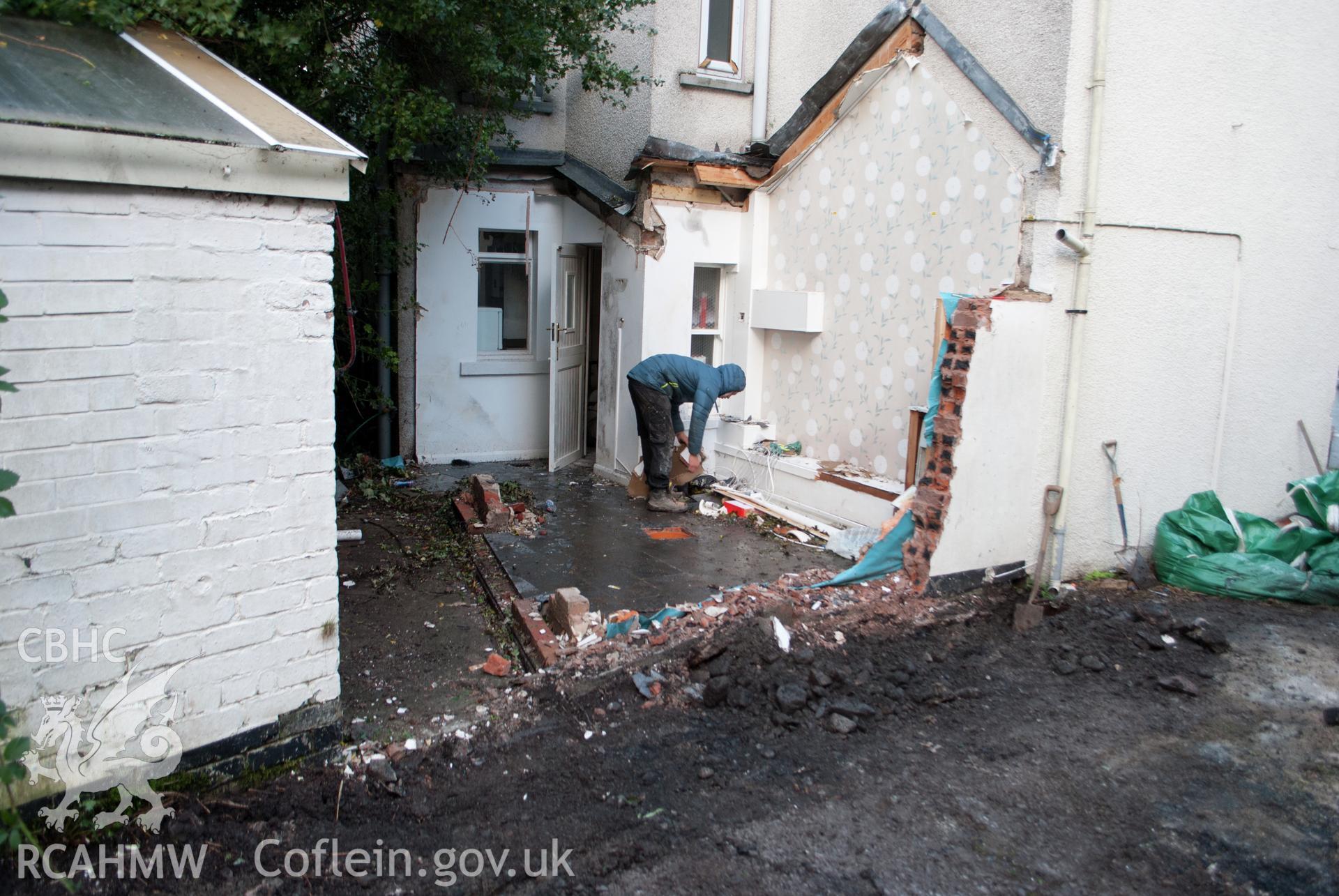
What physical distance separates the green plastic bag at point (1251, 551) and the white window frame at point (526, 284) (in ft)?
22.8

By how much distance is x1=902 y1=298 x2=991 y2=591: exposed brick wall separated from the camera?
5.86 metres

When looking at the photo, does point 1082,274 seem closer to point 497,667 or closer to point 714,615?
point 714,615

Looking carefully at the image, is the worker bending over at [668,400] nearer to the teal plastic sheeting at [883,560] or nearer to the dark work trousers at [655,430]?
the dark work trousers at [655,430]

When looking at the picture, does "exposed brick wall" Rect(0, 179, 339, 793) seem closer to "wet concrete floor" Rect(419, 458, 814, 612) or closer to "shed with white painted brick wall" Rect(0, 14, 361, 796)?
"shed with white painted brick wall" Rect(0, 14, 361, 796)

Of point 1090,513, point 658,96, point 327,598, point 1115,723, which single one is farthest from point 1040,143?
point 327,598

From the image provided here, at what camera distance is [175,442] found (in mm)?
3498

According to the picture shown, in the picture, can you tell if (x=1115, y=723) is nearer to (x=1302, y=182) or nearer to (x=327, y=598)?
(x=327, y=598)

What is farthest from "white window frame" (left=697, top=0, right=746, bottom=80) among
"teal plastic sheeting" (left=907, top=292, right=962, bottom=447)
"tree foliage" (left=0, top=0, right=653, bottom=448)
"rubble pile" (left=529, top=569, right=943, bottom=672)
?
"rubble pile" (left=529, top=569, right=943, bottom=672)

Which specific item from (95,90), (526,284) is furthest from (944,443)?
(526,284)

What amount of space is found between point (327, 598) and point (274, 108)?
210 centimetres

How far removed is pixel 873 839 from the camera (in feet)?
11.8

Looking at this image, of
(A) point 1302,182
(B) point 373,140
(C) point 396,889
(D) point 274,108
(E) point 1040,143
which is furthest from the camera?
(B) point 373,140

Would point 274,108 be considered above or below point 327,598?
above

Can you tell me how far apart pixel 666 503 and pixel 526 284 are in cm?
377
